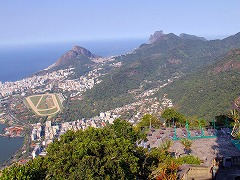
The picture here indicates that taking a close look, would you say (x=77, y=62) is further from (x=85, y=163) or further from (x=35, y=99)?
(x=85, y=163)

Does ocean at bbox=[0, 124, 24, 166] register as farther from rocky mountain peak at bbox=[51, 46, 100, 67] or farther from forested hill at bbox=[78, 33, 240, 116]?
rocky mountain peak at bbox=[51, 46, 100, 67]

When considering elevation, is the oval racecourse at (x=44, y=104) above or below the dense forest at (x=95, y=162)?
below

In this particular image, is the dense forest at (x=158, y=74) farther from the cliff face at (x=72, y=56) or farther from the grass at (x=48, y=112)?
the cliff face at (x=72, y=56)

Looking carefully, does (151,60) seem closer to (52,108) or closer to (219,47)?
(219,47)

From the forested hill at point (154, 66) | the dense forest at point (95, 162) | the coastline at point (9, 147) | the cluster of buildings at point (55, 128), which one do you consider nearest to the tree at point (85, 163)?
the dense forest at point (95, 162)

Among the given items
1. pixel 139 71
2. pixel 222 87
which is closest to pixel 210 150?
pixel 222 87

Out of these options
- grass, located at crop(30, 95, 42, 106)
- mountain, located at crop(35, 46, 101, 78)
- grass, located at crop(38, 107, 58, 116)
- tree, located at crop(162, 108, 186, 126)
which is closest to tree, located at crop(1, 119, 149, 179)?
tree, located at crop(162, 108, 186, 126)

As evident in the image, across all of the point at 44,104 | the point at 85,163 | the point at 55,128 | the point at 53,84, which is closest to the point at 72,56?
A: the point at 53,84
